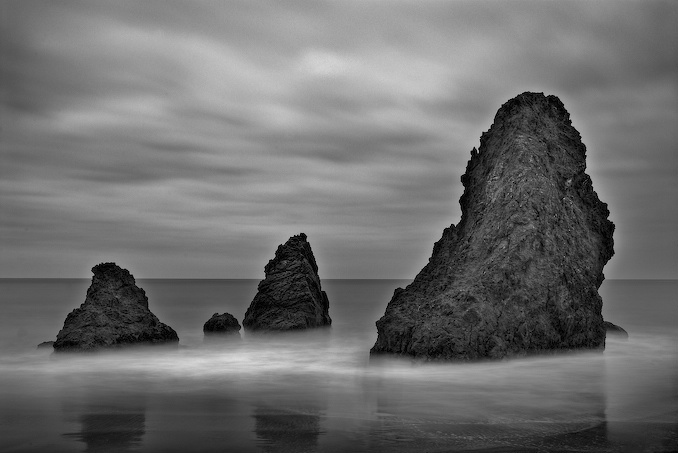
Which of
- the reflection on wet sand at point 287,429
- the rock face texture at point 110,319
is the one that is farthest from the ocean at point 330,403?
the rock face texture at point 110,319

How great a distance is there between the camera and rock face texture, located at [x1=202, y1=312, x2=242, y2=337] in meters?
29.4

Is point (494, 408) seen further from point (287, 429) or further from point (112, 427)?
point (112, 427)

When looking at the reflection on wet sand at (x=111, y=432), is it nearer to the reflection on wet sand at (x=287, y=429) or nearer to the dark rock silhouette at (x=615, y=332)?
the reflection on wet sand at (x=287, y=429)

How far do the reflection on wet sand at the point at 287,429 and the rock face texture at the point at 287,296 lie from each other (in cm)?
1526

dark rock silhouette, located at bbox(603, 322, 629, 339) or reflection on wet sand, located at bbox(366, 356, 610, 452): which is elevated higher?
dark rock silhouette, located at bbox(603, 322, 629, 339)

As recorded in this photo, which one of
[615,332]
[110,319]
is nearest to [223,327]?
[110,319]

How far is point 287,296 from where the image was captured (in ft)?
98.3

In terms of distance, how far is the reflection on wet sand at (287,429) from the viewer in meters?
10.5

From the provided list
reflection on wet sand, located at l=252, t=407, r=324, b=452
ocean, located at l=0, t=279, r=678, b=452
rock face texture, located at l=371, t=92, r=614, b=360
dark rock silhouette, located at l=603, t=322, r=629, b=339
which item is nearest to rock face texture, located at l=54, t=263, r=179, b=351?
ocean, located at l=0, t=279, r=678, b=452

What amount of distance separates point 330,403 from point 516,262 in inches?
289

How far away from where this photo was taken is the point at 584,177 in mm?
21469

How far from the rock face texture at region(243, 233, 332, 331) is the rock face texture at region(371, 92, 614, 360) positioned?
31.5 feet

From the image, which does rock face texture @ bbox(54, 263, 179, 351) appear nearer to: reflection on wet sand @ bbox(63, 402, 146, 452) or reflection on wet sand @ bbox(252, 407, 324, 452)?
reflection on wet sand @ bbox(63, 402, 146, 452)

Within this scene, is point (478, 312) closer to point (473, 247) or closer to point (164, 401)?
point (473, 247)
